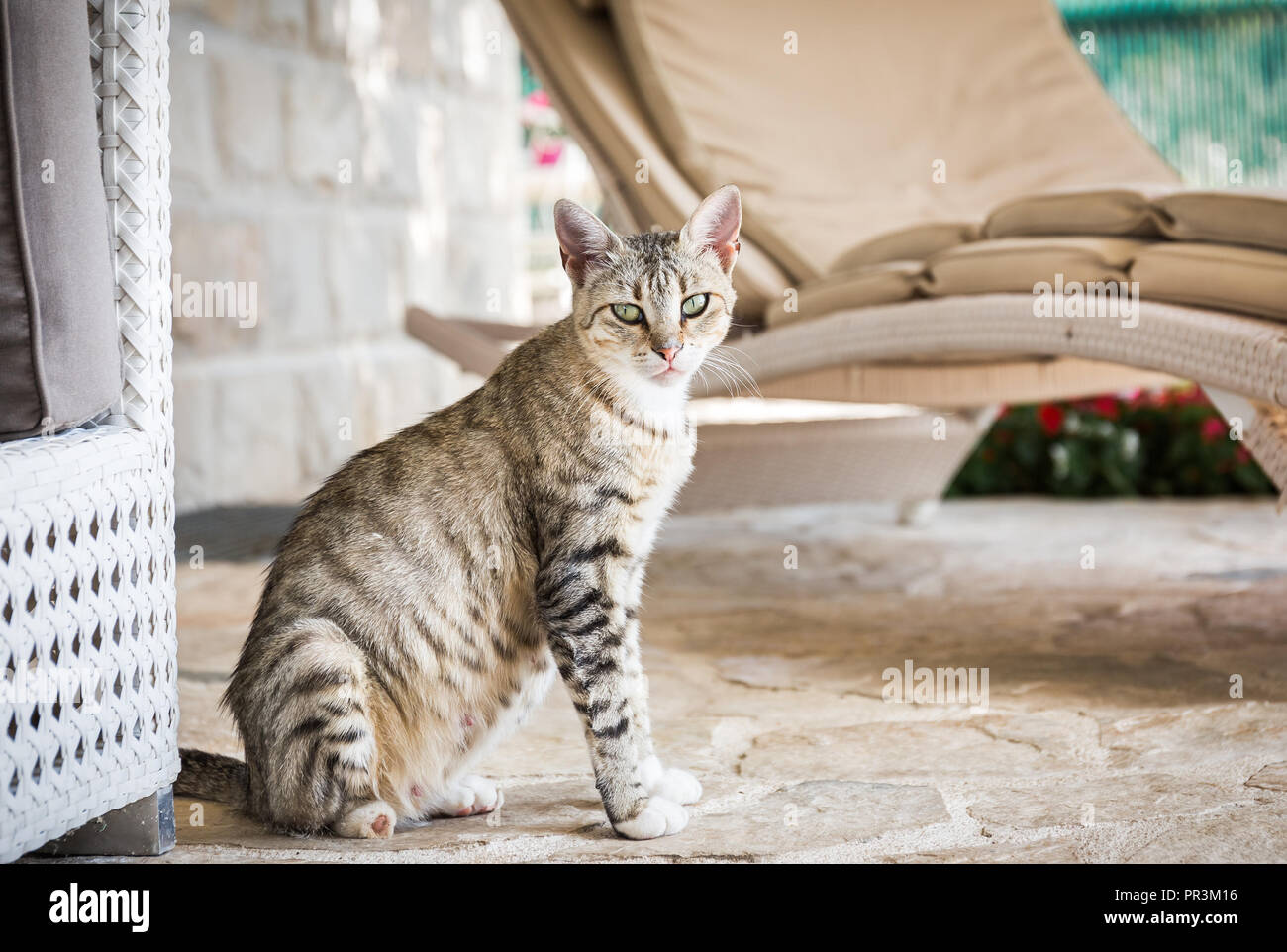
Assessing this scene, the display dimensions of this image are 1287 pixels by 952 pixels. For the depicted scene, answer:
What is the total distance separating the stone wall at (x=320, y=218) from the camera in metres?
4.36

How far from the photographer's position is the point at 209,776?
6.19 feet

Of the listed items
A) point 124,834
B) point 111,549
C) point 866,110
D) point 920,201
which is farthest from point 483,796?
point 866,110

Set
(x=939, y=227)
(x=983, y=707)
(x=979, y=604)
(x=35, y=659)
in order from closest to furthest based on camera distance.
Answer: (x=35, y=659), (x=983, y=707), (x=939, y=227), (x=979, y=604)

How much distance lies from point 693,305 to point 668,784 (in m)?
0.71

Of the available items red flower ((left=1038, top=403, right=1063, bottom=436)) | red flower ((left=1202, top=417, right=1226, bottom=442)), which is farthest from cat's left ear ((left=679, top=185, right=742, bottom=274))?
red flower ((left=1202, top=417, right=1226, bottom=442))

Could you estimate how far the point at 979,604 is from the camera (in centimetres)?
308

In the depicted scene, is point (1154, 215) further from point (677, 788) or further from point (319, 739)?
point (319, 739)

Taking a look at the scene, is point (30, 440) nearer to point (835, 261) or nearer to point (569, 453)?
point (569, 453)

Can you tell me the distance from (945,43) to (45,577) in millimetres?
3367

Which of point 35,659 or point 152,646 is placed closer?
point 35,659

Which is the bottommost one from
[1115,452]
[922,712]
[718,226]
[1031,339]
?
[922,712]

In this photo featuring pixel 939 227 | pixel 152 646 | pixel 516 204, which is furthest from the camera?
pixel 516 204

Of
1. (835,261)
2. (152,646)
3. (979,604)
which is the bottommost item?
(979,604)
